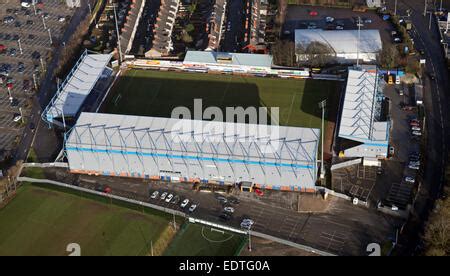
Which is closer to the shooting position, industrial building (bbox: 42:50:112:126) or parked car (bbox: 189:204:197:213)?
parked car (bbox: 189:204:197:213)

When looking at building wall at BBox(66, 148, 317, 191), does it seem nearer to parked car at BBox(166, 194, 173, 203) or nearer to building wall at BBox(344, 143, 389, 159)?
parked car at BBox(166, 194, 173, 203)

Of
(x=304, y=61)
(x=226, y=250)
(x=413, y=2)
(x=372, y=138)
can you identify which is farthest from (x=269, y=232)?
(x=413, y=2)

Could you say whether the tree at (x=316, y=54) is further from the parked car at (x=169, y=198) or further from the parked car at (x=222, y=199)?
the parked car at (x=169, y=198)

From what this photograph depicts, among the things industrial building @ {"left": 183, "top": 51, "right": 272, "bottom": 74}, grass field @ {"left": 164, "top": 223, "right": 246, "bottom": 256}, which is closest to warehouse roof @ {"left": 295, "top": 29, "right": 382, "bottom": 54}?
industrial building @ {"left": 183, "top": 51, "right": 272, "bottom": 74}

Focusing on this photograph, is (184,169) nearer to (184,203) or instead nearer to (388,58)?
(184,203)

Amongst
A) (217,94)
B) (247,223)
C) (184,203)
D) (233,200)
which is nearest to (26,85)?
(217,94)
